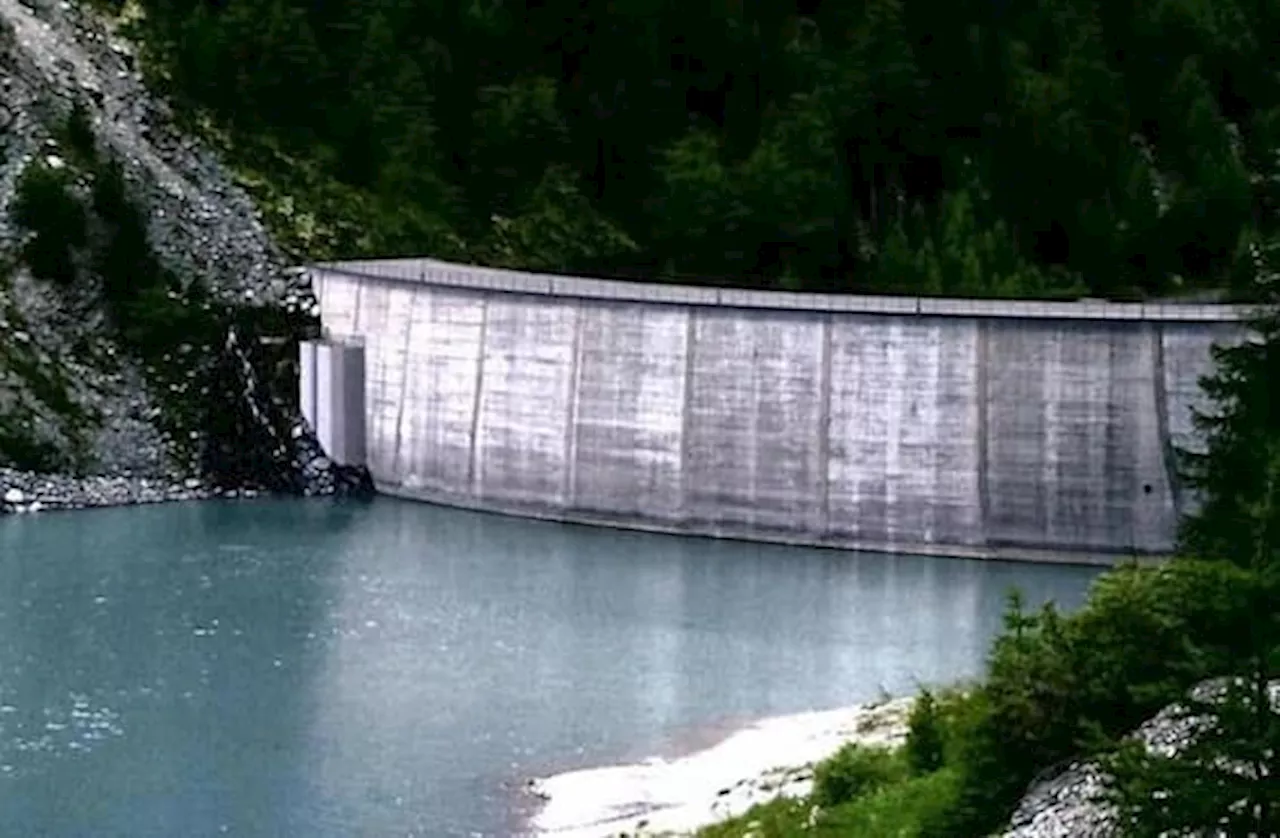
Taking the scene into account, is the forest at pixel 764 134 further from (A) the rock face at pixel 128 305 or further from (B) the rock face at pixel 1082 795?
(B) the rock face at pixel 1082 795

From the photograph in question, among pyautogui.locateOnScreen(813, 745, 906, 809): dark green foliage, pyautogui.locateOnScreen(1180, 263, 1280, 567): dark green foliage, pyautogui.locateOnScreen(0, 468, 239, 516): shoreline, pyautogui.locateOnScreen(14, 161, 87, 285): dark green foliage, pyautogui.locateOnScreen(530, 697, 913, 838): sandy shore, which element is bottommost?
pyautogui.locateOnScreen(530, 697, 913, 838): sandy shore

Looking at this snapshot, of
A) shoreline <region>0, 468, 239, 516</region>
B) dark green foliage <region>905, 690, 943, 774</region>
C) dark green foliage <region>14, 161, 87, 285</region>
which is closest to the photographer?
dark green foliage <region>905, 690, 943, 774</region>

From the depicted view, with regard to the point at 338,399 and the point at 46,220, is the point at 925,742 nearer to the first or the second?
the point at 338,399

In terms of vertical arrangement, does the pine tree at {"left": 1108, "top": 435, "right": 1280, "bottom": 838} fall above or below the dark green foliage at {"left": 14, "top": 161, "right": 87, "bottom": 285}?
below

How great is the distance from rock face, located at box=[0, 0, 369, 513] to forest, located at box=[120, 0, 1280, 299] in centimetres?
208

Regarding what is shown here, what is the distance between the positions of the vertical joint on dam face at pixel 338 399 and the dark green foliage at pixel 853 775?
1431 inches

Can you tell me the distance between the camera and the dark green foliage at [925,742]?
3039 centimetres

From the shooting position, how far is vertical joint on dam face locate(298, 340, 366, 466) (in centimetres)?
6769

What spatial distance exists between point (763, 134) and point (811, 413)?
26700 millimetres

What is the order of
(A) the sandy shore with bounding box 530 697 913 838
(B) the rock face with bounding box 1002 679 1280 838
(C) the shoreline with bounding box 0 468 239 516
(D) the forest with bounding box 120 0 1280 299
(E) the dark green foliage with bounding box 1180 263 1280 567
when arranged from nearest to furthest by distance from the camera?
(B) the rock face with bounding box 1002 679 1280 838
(E) the dark green foliage with bounding box 1180 263 1280 567
(A) the sandy shore with bounding box 530 697 913 838
(C) the shoreline with bounding box 0 468 239 516
(D) the forest with bounding box 120 0 1280 299

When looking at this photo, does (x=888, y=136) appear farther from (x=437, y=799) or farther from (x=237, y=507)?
(x=437, y=799)

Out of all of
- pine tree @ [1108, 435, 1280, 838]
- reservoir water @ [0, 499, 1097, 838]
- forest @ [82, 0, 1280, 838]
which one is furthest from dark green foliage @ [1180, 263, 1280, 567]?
forest @ [82, 0, 1280, 838]

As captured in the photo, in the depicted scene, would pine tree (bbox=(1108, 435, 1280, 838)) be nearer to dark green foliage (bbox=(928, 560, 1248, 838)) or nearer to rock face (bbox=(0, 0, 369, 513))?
dark green foliage (bbox=(928, 560, 1248, 838))

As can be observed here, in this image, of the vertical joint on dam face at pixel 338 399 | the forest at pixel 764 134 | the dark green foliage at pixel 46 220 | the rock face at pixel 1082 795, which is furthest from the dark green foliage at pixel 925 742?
the dark green foliage at pixel 46 220
